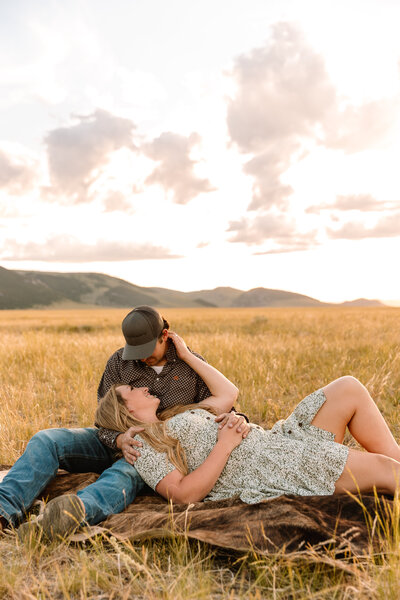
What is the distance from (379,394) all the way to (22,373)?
5668mm

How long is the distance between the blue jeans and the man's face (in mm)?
791

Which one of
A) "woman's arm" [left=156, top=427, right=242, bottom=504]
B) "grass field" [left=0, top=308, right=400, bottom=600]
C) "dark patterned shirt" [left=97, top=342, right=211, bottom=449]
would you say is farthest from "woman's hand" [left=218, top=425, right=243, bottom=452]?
"dark patterned shirt" [left=97, top=342, right=211, bottom=449]

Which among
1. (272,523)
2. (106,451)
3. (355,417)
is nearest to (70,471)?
(106,451)

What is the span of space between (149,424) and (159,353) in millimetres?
774

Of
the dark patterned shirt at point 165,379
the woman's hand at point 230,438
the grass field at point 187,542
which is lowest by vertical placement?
the grass field at point 187,542

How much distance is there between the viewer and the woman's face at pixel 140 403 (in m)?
3.85

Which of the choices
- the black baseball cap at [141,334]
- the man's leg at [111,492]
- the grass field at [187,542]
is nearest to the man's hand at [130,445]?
the man's leg at [111,492]

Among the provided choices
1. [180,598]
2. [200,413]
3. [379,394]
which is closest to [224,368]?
[379,394]

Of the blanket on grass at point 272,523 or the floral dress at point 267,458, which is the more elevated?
the floral dress at point 267,458

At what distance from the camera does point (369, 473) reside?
3346 millimetres

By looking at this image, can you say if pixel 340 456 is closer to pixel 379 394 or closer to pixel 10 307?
pixel 379 394

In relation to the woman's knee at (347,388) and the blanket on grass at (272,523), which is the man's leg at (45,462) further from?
the woman's knee at (347,388)

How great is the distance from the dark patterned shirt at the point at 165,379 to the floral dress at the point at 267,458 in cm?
66

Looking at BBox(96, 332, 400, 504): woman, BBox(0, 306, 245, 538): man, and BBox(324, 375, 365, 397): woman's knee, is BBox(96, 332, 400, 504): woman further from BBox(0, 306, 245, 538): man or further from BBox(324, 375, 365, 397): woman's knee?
BBox(0, 306, 245, 538): man
